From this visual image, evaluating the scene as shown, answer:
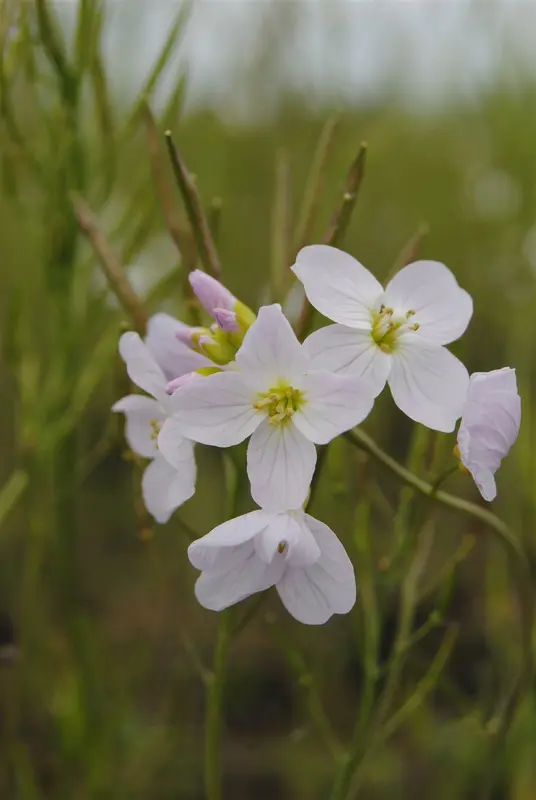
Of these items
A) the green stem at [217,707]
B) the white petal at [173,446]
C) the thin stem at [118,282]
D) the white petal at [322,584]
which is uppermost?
the thin stem at [118,282]

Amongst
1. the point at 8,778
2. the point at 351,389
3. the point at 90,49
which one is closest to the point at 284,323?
the point at 351,389

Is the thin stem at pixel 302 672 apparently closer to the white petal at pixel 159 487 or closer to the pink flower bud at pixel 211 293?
the white petal at pixel 159 487

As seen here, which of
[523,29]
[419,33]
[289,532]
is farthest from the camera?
[419,33]

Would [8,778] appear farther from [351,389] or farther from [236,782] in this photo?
[351,389]

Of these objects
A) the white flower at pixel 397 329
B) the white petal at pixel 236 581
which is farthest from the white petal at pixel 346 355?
the white petal at pixel 236 581

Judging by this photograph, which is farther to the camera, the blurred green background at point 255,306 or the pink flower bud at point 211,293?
the blurred green background at point 255,306

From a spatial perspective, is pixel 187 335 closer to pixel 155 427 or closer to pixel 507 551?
pixel 155 427
